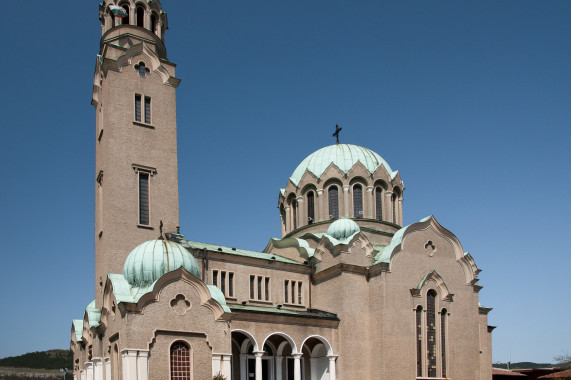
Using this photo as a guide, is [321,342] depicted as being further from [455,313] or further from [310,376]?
[455,313]

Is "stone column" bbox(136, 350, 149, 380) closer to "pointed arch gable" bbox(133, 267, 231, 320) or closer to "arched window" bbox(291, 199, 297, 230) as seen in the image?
"pointed arch gable" bbox(133, 267, 231, 320)

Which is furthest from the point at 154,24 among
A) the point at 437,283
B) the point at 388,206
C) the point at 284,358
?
the point at 437,283

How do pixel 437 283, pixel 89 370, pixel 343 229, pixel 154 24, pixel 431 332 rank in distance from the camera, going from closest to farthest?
pixel 89 370, pixel 431 332, pixel 437 283, pixel 343 229, pixel 154 24

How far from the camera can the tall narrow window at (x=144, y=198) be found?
1316 inches

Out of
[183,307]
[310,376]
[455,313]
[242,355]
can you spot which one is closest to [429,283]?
[455,313]

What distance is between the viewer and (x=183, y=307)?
87.8ft

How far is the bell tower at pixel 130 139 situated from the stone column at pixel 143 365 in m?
7.00

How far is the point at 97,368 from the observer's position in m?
29.5

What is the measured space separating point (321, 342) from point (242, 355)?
4537 millimetres

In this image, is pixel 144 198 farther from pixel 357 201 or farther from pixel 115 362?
pixel 357 201

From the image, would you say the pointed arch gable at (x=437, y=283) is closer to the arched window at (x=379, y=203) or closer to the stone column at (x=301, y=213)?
the arched window at (x=379, y=203)

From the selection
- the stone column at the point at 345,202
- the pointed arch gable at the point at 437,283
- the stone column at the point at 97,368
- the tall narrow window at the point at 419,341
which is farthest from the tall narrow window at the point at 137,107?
the tall narrow window at the point at 419,341

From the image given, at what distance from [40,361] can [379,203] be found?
92789mm

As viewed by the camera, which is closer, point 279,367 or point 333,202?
point 279,367
